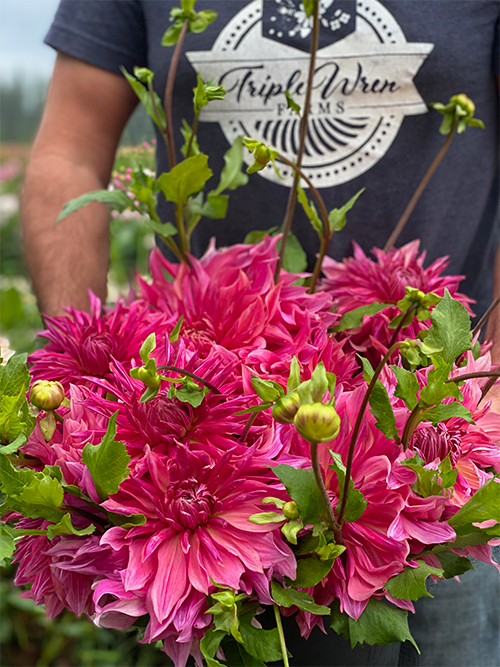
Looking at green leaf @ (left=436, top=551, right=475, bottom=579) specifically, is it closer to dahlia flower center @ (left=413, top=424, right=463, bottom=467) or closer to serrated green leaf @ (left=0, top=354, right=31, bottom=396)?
dahlia flower center @ (left=413, top=424, right=463, bottom=467)

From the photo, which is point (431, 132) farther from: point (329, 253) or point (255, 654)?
point (255, 654)

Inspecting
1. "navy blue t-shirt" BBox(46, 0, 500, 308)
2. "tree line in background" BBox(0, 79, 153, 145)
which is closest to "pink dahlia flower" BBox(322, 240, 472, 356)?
"navy blue t-shirt" BBox(46, 0, 500, 308)

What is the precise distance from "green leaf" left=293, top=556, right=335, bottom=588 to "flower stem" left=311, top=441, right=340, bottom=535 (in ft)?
0.05

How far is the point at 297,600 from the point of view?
10.1 inches

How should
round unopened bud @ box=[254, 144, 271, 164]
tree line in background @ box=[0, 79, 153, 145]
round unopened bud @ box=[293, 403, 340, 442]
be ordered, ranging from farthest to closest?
tree line in background @ box=[0, 79, 153, 145], round unopened bud @ box=[254, 144, 271, 164], round unopened bud @ box=[293, 403, 340, 442]

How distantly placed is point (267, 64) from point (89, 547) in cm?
49

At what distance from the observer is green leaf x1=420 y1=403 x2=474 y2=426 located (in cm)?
26

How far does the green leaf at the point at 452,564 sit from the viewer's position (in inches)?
11.1

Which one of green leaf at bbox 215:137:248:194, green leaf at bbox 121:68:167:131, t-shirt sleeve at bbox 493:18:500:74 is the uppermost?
t-shirt sleeve at bbox 493:18:500:74

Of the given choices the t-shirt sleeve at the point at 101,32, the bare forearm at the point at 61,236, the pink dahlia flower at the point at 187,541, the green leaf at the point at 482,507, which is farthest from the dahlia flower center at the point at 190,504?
the t-shirt sleeve at the point at 101,32

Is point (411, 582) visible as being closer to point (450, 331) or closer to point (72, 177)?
point (450, 331)

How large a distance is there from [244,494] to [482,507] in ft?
0.32

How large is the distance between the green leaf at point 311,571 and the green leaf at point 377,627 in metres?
0.03

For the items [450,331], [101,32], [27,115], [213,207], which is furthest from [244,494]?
[27,115]
